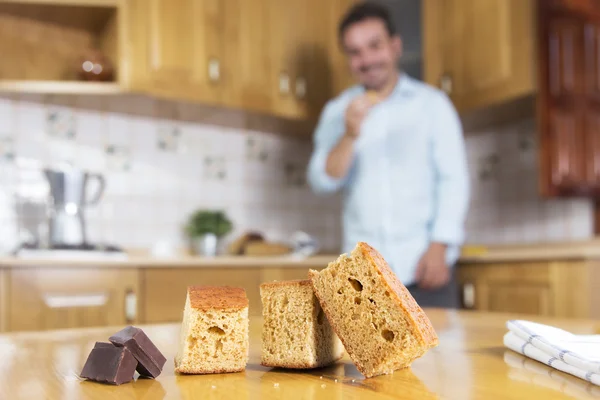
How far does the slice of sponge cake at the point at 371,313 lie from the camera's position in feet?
2.10

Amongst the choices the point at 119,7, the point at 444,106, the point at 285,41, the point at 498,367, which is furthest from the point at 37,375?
Result: the point at 285,41

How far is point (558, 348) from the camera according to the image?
707 millimetres

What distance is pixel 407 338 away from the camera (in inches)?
25.1

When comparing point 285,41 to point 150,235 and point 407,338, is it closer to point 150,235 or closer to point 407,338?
point 150,235

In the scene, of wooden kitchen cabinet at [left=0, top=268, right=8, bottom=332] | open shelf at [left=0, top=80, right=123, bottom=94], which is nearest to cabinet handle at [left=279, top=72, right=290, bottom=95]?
open shelf at [left=0, top=80, right=123, bottom=94]

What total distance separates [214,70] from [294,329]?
2263 millimetres

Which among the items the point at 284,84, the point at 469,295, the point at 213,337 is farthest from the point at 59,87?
the point at 213,337

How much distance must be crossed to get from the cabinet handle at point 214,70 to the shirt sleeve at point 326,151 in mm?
483

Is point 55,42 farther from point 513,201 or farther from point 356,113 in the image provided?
point 513,201

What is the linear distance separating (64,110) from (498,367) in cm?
246

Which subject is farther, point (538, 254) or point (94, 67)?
point (94, 67)

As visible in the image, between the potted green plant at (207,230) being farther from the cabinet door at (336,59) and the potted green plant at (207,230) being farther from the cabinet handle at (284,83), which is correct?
the cabinet door at (336,59)

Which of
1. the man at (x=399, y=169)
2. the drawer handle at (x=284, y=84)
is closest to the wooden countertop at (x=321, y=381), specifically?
the man at (x=399, y=169)

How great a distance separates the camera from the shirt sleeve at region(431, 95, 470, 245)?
2389mm
